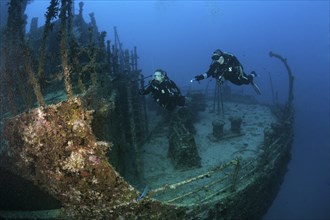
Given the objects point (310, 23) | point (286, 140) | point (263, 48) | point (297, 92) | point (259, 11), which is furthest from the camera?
point (259, 11)

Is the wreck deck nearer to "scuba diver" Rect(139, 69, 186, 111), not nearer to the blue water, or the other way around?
"scuba diver" Rect(139, 69, 186, 111)

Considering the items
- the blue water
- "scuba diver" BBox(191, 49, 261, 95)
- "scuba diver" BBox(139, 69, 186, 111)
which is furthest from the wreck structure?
the blue water

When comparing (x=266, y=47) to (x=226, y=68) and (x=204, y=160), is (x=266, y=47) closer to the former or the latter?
(x=226, y=68)

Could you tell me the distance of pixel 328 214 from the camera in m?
18.0

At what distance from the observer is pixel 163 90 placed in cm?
919

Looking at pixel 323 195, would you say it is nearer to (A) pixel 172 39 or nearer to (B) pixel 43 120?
(B) pixel 43 120

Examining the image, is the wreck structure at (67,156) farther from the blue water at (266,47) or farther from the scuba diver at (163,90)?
the blue water at (266,47)

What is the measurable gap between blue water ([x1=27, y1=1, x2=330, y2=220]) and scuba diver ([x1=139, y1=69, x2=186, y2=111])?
404 inches

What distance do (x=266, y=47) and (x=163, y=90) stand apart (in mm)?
99352

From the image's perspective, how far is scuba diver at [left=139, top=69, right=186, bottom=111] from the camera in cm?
901

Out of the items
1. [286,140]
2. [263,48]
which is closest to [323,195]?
[286,140]

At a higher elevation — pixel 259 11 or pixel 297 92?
pixel 259 11

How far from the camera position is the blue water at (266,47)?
23.0 meters

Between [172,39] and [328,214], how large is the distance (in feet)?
380
